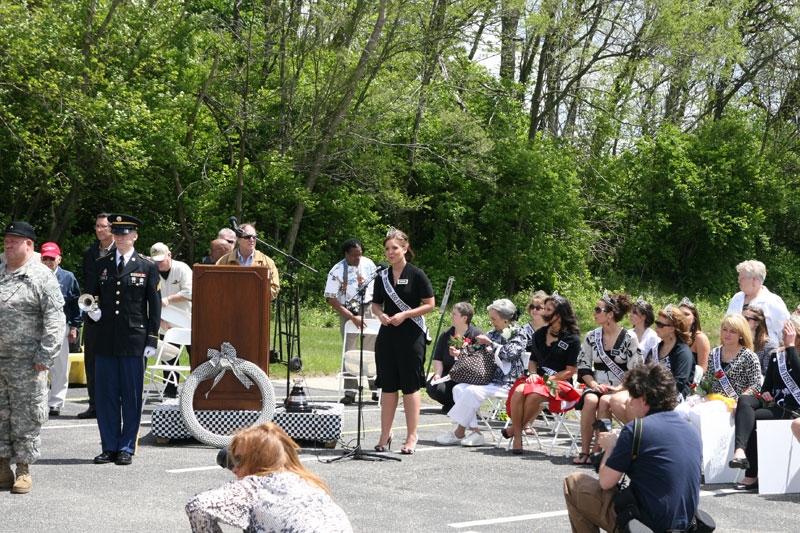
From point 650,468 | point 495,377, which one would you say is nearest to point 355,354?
point 495,377

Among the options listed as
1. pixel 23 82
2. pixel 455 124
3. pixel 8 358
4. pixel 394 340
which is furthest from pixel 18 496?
pixel 455 124

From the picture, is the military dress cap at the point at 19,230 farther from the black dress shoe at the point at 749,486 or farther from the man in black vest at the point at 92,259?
the black dress shoe at the point at 749,486

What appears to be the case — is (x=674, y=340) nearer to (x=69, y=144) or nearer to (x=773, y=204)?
(x=69, y=144)

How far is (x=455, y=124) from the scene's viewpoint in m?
27.8

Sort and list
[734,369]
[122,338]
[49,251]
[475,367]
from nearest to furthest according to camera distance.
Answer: [122,338] < [734,369] < [475,367] < [49,251]

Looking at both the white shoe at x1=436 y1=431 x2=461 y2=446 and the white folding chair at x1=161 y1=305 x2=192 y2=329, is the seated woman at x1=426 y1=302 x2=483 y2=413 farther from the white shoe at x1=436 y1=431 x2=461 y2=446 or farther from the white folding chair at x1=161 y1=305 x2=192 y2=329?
the white folding chair at x1=161 y1=305 x2=192 y2=329

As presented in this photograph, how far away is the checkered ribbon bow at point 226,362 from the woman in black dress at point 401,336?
1254 millimetres

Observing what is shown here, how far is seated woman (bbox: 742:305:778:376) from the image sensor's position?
28.7ft

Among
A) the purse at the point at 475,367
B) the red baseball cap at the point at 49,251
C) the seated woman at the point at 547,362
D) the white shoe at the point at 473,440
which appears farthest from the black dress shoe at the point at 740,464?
the red baseball cap at the point at 49,251

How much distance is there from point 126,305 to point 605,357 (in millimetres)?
4352

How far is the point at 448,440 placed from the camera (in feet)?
31.3

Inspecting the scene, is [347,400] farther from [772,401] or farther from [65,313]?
[772,401]

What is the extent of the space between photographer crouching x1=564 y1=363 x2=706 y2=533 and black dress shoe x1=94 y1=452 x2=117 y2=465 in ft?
14.1

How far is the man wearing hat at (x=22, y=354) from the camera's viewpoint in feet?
22.1
